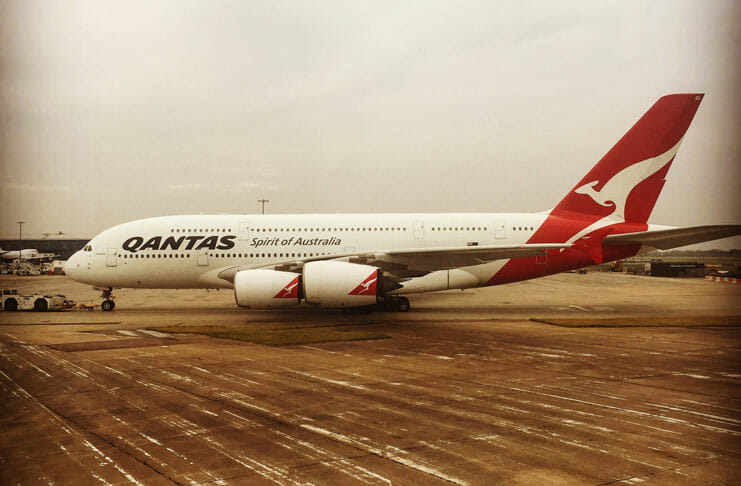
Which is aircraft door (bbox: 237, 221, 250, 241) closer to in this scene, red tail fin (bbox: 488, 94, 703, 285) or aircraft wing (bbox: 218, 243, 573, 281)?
aircraft wing (bbox: 218, 243, 573, 281)

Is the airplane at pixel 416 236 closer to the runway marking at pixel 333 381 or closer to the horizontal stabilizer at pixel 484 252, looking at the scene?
the horizontal stabilizer at pixel 484 252

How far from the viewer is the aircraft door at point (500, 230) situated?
67.0 ft

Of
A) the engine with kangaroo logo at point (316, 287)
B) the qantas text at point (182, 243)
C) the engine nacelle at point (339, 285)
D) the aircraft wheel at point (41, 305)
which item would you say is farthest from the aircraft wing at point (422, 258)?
the aircraft wheel at point (41, 305)

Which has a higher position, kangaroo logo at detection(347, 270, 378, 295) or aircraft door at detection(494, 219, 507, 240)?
aircraft door at detection(494, 219, 507, 240)

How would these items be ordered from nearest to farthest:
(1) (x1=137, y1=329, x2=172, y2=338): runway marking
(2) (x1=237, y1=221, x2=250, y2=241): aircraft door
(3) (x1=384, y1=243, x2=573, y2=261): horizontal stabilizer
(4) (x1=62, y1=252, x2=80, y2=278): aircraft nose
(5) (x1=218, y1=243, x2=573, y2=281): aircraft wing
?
(1) (x1=137, y1=329, x2=172, y2=338): runway marking
(3) (x1=384, y1=243, x2=573, y2=261): horizontal stabilizer
(5) (x1=218, y1=243, x2=573, y2=281): aircraft wing
(2) (x1=237, y1=221, x2=250, y2=241): aircraft door
(4) (x1=62, y1=252, x2=80, y2=278): aircraft nose

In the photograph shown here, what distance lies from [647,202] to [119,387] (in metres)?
18.5

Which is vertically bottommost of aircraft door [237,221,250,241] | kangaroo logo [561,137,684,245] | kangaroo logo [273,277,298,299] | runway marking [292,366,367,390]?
runway marking [292,366,367,390]

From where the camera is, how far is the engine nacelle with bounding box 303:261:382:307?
52.9ft

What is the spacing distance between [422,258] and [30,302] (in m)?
16.1

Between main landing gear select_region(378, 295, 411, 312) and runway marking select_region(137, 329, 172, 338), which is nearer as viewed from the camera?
runway marking select_region(137, 329, 172, 338)

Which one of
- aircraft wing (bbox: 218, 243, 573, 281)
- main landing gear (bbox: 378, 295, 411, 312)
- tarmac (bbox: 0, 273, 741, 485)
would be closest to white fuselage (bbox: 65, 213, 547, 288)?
aircraft wing (bbox: 218, 243, 573, 281)

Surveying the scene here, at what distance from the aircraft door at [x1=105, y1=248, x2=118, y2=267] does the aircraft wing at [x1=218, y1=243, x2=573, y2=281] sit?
5.77m

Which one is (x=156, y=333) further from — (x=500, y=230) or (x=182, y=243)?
(x=500, y=230)

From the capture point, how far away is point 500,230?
20.5 m
